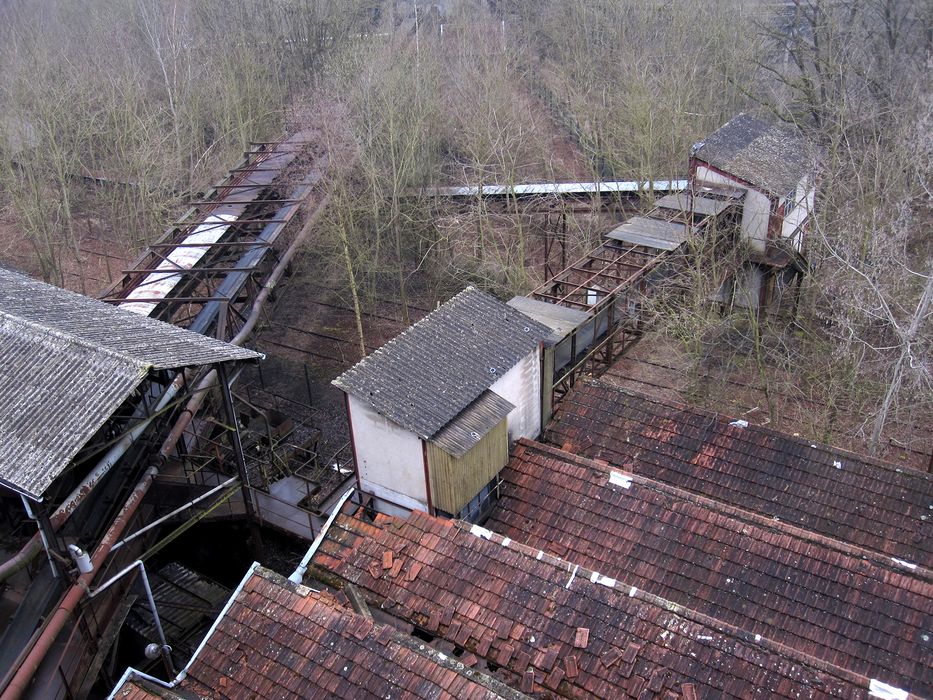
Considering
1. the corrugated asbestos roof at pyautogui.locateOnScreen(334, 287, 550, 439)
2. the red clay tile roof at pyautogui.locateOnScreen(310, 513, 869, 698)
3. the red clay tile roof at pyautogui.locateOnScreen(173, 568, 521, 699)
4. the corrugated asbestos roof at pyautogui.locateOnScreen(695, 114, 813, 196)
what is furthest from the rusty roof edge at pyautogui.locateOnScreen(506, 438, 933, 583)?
the corrugated asbestos roof at pyautogui.locateOnScreen(695, 114, 813, 196)

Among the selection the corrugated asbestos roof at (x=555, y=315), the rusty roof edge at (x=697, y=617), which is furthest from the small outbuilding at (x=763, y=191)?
the rusty roof edge at (x=697, y=617)

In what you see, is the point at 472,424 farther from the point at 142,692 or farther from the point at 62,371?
the point at 62,371

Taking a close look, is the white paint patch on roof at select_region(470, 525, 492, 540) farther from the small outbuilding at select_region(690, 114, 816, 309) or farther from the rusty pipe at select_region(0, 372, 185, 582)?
the small outbuilding at select_region(690, 114, 816, 309)

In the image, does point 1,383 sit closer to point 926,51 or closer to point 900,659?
point 900,659

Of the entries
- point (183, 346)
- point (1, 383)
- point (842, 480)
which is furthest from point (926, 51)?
point (1, 383)

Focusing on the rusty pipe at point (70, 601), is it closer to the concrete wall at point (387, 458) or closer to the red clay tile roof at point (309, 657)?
the red clay tile roof at point (309, 657)
